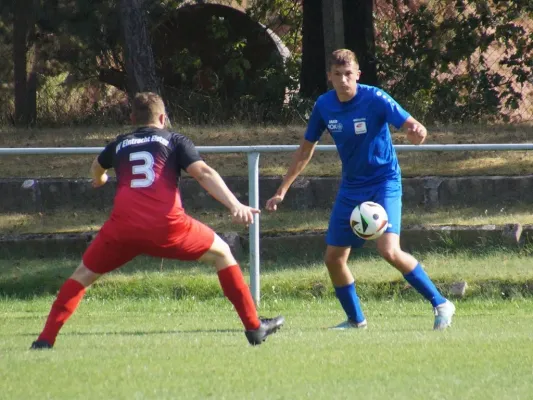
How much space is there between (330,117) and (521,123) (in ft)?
30.0

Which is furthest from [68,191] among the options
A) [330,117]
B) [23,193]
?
[330,117]

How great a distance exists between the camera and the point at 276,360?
6.37 meters

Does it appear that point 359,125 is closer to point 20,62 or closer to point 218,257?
point 218,257

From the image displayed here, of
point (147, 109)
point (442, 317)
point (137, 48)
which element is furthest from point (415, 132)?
point (137, 48)

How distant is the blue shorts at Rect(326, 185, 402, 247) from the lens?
7.88 m

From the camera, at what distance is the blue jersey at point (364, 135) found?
781 centimetres

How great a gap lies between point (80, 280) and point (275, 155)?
7.07 metres

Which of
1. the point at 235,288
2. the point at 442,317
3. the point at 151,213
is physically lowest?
the point at 442,317

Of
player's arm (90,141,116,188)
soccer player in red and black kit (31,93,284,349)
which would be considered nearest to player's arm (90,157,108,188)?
player's arm (90,141,116,188)

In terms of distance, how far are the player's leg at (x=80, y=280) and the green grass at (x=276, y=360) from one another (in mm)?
127

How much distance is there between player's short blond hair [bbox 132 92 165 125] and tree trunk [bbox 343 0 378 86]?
10675mm

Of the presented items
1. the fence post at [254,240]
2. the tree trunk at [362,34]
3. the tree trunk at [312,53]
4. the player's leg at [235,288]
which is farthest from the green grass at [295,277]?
the tree trunk at [362,34]

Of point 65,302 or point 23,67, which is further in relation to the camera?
point 23,67

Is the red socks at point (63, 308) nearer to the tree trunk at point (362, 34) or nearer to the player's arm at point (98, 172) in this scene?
the player's arm at point (98, 172)
